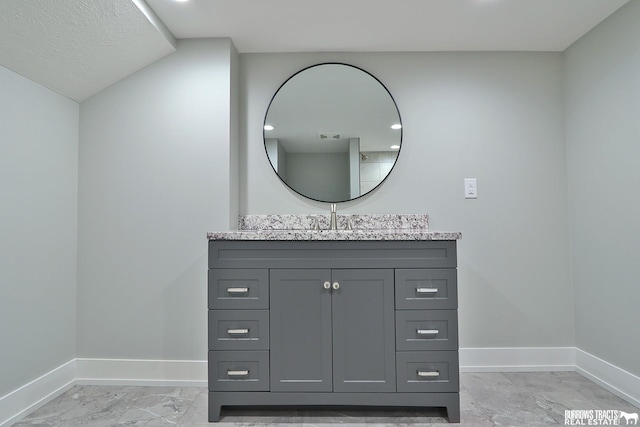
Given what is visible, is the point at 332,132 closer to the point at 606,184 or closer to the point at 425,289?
the point at 425,289

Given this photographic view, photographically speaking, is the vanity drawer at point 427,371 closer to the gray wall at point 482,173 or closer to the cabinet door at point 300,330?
the cabinet door at point 300,330

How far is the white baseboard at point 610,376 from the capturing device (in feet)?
6.03

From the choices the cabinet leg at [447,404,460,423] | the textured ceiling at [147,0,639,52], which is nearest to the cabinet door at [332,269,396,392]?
the cabinet leg at [447,404,460,423]

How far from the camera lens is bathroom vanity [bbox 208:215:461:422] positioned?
5.49 feet

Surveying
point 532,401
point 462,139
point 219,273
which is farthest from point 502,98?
point 219,273

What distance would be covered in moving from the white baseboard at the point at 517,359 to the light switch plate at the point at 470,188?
97 cm

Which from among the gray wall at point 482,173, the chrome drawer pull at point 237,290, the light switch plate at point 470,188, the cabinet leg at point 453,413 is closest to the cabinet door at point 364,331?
the cabinet leg at point 453,413

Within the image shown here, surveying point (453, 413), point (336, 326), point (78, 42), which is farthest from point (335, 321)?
point (78, 42)

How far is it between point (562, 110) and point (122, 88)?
280 centimetres

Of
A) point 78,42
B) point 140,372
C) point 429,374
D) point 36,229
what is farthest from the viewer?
point 140,372

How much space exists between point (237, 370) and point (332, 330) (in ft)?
1.59

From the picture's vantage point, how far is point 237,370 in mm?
1687

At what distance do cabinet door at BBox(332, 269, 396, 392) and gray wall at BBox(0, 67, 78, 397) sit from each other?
155cm

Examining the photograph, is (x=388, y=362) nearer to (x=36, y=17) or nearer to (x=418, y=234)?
(x=418, y=234)
